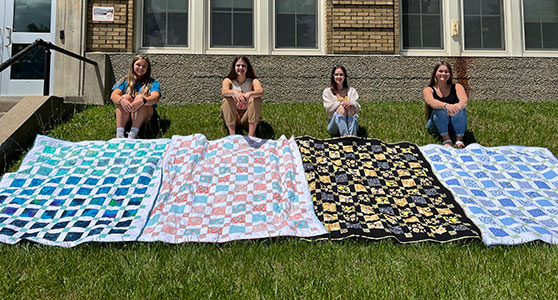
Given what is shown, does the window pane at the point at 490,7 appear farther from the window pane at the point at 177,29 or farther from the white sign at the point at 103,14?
the white sign at the point at 103,14

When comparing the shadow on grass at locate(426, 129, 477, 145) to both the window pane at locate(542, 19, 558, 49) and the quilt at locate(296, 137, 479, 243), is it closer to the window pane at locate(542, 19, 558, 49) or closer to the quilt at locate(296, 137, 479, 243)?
the quilt at locate(296, 137, 479, 243)

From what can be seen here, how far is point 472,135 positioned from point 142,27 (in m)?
6.77

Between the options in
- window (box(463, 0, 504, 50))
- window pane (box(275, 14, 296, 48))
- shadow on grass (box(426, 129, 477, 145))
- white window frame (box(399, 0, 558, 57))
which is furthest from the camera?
window (box(463, 0, 504, 50))

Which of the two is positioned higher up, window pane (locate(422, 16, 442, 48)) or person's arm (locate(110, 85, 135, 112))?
window pane (locate(422, 16, 442, 48))

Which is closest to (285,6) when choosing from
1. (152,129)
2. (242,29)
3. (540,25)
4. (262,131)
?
(242,29)

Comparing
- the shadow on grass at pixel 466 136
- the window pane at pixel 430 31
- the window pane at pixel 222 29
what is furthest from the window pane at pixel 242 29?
the shadow on grass at pixel 466 136

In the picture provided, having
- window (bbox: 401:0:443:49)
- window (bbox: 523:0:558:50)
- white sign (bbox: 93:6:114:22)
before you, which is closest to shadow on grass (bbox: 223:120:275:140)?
white sign (bbox: 93:6:114:22)

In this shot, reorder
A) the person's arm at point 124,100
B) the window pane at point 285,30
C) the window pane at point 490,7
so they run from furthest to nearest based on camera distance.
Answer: the window pane at point 490,7 → the window pane at point 285,30 → the person's arm at point 124,100

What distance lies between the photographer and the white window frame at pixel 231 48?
307 inches

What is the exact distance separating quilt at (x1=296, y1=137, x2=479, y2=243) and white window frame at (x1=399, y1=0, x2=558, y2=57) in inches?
185

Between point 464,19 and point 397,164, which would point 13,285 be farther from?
point 464,19

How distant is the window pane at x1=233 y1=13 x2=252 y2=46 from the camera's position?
8070mm

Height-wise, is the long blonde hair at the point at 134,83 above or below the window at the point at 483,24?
below

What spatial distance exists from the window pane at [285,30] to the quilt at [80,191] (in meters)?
4.54
